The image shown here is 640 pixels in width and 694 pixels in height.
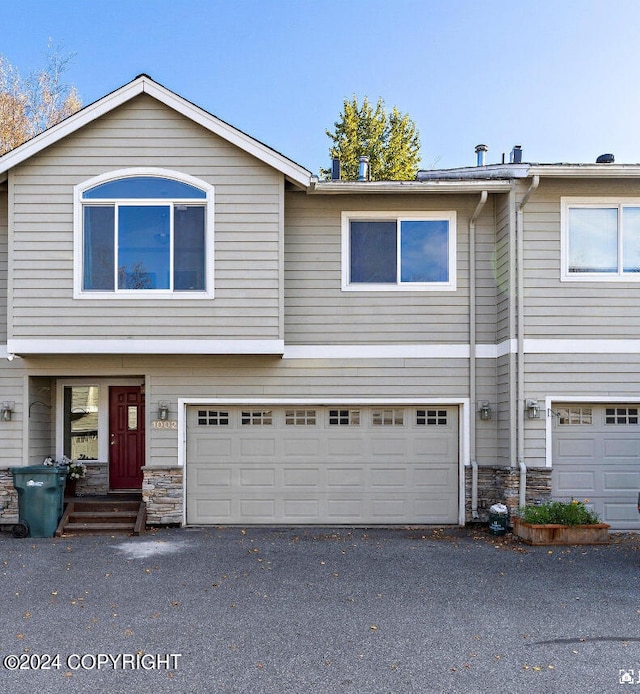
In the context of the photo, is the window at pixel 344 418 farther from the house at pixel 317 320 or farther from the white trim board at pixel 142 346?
the white trim board at pixel 142 346

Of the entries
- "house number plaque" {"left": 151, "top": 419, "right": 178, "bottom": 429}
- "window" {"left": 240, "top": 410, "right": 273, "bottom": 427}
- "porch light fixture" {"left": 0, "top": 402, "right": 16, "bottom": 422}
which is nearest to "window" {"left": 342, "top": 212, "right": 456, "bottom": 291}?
"window" {"left": 240, "top": 410, "right": 273, "bottom": 427}

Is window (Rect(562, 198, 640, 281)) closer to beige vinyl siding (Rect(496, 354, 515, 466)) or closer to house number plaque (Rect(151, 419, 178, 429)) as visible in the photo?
beige vinyl siding (Rect(496, 354, 515, 466))

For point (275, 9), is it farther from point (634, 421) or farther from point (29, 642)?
point (29, 642)

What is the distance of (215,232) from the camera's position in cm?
941

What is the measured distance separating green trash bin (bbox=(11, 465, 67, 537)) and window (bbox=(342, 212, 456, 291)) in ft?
17.4

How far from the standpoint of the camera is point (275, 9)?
16.5 m

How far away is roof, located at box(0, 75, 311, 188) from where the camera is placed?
9.22m

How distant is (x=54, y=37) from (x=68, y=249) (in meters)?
14.6

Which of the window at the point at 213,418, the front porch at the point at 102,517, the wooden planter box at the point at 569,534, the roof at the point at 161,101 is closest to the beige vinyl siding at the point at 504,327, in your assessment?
the wooden planter box at the point at 569,534

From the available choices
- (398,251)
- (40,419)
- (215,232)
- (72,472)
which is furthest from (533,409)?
(40,419)

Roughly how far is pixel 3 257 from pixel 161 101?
344 cm

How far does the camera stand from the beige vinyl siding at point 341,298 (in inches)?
397

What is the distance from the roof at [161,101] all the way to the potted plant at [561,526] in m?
6.00

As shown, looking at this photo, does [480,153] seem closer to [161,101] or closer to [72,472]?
[161,101]
